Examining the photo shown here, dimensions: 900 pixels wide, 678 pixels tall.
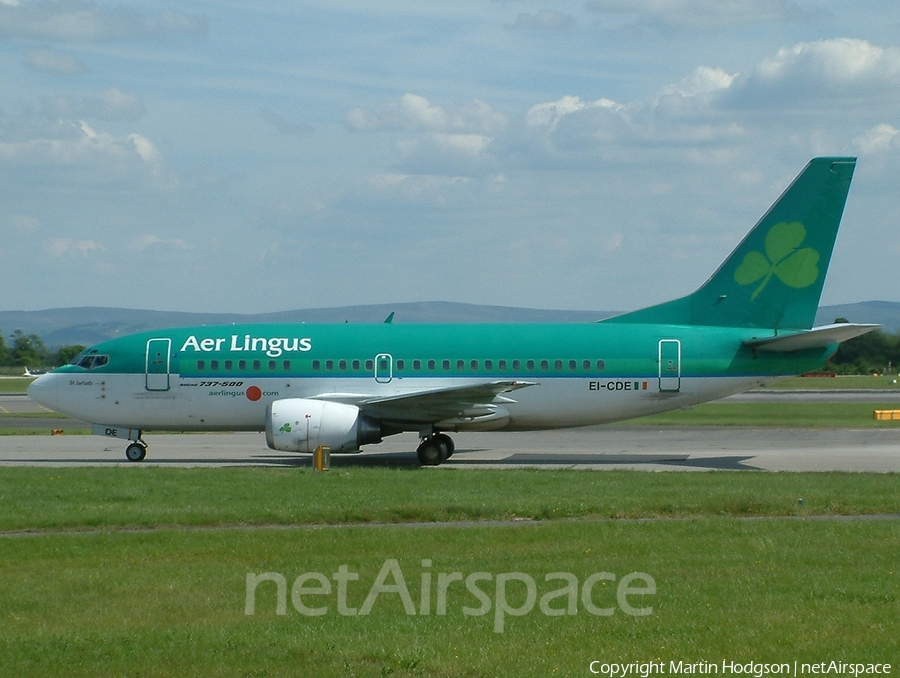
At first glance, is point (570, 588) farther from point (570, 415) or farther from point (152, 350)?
point (152, 350)

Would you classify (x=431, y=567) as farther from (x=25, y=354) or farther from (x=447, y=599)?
(x=25, y=354)

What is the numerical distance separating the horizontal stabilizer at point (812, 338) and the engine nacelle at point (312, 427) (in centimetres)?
990

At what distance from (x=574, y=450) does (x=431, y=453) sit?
5.70 m

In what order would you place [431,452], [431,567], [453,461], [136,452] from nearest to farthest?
[431,567], [431,452], [136,452], [453,461]

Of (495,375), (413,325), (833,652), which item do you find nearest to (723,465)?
(495,375)

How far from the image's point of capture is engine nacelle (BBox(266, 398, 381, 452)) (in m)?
27.3

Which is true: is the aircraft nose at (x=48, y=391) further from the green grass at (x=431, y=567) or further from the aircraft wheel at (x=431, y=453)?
Result: the aircraft wheel at (x=431, y=453)

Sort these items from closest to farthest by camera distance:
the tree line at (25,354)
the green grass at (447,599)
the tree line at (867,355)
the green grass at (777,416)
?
1. the green grass at (447,599)
2. the green grass at (777,416)
3. the tree line at (867,355)
4. the tree line at (25,354)

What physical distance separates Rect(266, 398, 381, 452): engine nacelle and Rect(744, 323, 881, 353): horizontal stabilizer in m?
9.90

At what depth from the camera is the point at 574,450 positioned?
108ft

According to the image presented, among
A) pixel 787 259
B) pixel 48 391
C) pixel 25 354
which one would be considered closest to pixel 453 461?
pixel 787 259

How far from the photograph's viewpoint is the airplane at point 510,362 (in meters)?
28.8

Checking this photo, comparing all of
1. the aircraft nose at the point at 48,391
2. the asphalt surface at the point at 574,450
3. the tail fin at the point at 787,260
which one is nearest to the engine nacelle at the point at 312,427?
the asphalt surface at the point at 574,450

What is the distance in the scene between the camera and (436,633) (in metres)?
10.2
